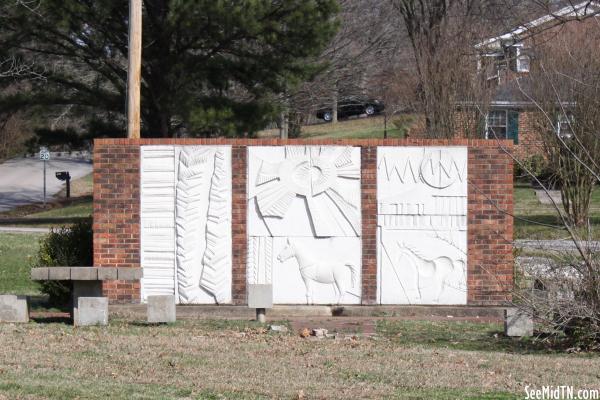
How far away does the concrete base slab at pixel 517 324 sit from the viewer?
1091cm

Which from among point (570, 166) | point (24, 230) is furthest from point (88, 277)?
point (24, 230)

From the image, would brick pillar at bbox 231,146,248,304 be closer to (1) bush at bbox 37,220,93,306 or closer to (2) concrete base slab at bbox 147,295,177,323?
(2) concrete base slab at bbox 147,295,177,323

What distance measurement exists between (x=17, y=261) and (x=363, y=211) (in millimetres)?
9605

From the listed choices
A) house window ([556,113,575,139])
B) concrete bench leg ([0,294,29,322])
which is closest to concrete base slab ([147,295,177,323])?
concrete bench leg ([0,294,29,322])

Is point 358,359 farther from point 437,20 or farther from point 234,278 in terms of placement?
point 437,20

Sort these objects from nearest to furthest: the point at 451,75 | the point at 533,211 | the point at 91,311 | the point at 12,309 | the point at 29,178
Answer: the point at 91,311 → the point at 12,309 → the point at 451,75 → the point at 533,211 → the point at 29,178

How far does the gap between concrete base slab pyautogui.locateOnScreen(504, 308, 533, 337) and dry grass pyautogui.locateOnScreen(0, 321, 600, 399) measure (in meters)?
0.98

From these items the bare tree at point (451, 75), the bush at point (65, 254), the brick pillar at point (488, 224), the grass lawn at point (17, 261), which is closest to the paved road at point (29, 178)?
the grass lawn at point (17, 261)

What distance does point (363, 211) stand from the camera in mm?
13500

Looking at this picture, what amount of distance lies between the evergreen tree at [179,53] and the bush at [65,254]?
362 inches

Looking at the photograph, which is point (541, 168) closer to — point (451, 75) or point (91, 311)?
point (451, 75)

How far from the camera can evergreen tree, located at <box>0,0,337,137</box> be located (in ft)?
76.5

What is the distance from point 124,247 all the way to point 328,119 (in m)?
49.0

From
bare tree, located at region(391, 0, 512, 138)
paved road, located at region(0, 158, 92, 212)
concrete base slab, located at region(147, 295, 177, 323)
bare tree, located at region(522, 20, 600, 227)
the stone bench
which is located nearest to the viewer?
the stone bench
